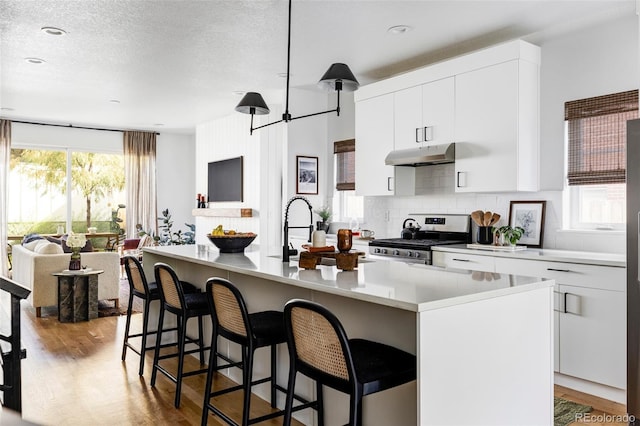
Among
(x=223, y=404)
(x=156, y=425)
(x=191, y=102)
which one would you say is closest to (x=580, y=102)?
(x=223, y=404)

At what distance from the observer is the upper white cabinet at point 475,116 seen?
396cm

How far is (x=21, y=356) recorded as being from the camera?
2197 mm

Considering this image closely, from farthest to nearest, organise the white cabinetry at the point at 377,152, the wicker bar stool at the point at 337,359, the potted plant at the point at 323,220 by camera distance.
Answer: the potted plant at the point at 323,220 → the white cabinetry at the point at 377,152 → the wicker bar stool at the point at 337,359

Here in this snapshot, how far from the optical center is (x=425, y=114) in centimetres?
460

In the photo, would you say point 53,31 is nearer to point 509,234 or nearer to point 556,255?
point 509,234

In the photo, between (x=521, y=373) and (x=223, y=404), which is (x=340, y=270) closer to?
(x=521, y=373)

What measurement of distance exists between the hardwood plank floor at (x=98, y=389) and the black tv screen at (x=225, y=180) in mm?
3293

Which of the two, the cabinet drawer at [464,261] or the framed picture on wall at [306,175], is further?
the framed picture on wall at [306,175]

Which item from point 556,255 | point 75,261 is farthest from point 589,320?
point 75,261

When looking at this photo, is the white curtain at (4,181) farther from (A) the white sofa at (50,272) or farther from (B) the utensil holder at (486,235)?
(B) the utensil holder at (486,235)

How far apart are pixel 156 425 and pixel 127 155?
7.40 m

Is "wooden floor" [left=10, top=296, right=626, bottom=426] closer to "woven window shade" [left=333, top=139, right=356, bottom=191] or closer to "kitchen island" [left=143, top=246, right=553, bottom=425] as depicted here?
"kitchen island" [left=143, top=246, right=553, bottom=425]

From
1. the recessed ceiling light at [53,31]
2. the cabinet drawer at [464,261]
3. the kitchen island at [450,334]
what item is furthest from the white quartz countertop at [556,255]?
the recessed ceiling light at [53,31]

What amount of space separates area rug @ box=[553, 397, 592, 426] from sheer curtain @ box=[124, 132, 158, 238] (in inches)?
300
